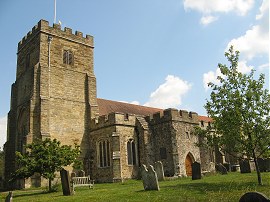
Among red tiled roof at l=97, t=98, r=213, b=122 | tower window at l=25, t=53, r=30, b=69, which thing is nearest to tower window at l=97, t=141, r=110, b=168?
red tiled roof at l=97, t=98, r=213, b=122

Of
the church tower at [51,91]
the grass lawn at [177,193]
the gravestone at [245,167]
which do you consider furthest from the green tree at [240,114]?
the church tower at [51,91]

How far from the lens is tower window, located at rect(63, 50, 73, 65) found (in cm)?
2737

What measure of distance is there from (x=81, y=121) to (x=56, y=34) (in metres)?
8.51

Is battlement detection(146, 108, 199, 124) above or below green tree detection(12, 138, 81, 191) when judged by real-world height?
above

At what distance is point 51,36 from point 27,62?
3.57 metres

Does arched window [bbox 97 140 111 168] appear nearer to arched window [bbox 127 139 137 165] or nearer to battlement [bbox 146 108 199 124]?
arched window [bbox 127 139 137 165]

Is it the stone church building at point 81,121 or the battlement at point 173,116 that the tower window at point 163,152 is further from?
the battlement at point 173,116

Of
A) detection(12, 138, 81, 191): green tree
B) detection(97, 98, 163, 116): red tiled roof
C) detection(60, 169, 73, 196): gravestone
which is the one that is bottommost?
detection(60, 169, 73, 196): gravestone

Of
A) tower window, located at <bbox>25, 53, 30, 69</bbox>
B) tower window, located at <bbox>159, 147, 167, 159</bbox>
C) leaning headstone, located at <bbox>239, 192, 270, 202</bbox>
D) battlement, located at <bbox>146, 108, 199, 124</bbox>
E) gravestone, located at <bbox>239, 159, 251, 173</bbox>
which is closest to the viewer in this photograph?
leaning headstone, located at <bbox>239, 192, 270, 202</bbox>

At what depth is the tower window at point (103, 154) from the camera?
942 inches

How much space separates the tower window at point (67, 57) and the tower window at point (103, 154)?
27.6ft

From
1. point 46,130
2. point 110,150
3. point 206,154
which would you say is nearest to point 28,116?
point 46,130

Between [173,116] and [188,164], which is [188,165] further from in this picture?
[173,116]

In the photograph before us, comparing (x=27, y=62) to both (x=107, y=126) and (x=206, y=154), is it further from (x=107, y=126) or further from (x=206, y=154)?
(x=206, y=154)
